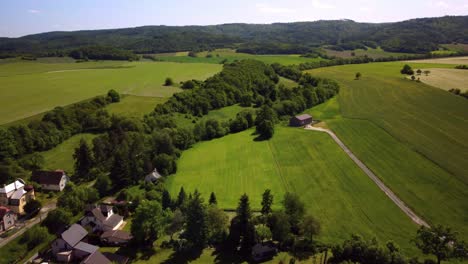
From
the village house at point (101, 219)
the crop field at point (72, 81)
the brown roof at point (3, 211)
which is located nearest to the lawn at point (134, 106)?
the crop field at point (72, 81)

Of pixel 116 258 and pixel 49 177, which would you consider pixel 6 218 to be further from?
pixel 116 258

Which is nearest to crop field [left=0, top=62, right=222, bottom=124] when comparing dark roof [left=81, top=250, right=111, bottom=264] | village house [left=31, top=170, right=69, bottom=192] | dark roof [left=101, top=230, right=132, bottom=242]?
village house [left=31, top=170, right=69, bottom=192]

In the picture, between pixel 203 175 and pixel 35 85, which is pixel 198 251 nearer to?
pixel 203 175

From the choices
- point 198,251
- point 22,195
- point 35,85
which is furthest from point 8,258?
point 35,85

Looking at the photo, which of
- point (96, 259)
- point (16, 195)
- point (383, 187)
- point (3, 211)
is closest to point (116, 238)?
point (96, 259)

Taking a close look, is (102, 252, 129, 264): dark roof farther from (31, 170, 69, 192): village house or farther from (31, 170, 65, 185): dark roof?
(31, 170, 65, 185): dark roof
